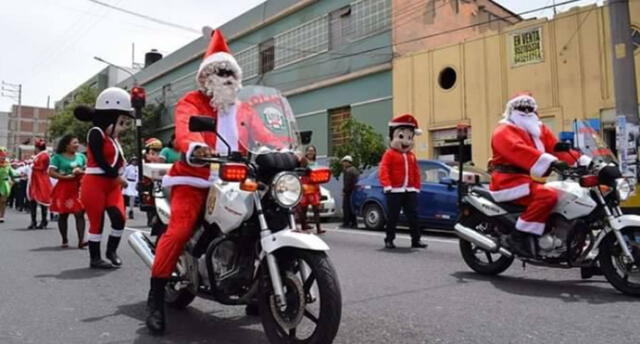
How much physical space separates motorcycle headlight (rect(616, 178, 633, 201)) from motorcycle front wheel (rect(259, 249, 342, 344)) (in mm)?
3282

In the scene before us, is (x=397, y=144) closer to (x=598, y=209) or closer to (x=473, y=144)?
(x=598, y=209)

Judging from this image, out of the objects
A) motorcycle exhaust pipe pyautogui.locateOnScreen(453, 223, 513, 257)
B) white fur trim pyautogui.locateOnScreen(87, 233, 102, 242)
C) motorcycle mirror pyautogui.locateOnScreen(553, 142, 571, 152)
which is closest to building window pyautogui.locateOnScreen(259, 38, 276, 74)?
white fur trim pyautogui.locateOnScreen(87, 233, 102, 242)

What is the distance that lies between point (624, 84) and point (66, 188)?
390 inches

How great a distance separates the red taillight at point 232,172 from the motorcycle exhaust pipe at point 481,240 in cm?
344

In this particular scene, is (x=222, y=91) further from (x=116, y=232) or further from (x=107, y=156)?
(x=116, y=232)

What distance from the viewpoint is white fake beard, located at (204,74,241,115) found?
12.8 feet

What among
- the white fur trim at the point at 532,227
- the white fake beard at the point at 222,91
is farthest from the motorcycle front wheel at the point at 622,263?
the white fake beard at the point at 222,91

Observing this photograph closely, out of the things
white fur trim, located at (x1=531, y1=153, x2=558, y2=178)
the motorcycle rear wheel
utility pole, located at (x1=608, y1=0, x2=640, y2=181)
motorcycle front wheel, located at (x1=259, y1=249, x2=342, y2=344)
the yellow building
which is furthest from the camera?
the yellow building

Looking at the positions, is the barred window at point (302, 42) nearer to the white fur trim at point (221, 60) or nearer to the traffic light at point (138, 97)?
the traffic light at point (138, 97)

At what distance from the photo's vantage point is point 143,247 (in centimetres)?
441

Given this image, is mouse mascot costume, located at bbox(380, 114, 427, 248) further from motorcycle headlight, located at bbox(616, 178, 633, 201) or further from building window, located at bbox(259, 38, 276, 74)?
building window, located at bbox(259, 38, 276, 74)

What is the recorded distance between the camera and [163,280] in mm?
3818

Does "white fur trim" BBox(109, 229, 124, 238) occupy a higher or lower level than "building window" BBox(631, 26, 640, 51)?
lower

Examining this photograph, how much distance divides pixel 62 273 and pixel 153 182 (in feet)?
7.11
